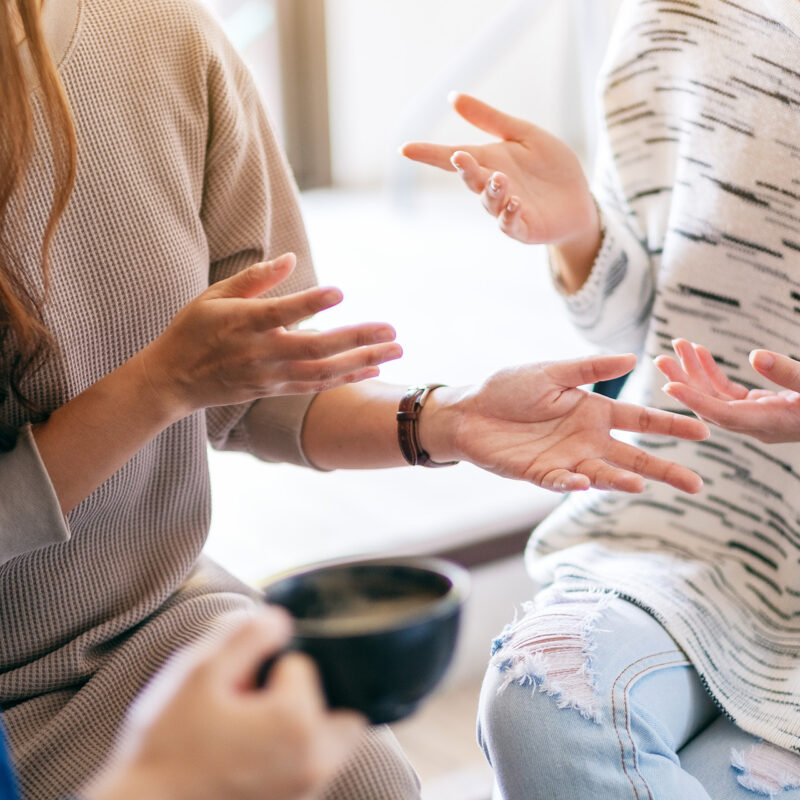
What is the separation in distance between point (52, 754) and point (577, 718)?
426mm

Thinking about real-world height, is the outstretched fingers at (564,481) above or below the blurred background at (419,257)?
above

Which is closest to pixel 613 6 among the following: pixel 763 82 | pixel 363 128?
pixel 363 128

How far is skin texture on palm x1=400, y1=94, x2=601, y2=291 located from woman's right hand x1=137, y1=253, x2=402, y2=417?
0.96 feet

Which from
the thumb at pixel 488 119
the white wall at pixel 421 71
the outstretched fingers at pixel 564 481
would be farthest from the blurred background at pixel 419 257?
the thumb at pixel 488 119

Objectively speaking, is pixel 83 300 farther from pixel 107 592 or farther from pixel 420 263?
pixel 420 263

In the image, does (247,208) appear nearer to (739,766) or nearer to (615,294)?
(615,294)

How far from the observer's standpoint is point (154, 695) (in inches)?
A: 20.0

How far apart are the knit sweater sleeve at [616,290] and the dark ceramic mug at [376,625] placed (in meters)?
0.57

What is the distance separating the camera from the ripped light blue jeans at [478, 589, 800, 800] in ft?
2.64

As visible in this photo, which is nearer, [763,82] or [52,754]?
[52,754]

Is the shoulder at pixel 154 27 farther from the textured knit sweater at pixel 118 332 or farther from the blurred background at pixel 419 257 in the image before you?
the blurred background at pixel 419 257

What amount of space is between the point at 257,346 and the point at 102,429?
165mm

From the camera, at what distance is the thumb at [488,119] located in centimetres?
99

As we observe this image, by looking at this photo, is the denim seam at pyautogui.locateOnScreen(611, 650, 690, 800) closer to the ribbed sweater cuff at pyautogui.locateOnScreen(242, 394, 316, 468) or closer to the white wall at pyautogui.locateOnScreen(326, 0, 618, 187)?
the ribbed sweater cuff at pyautogui.locateOnScreen(242, 394, 316, 468)
